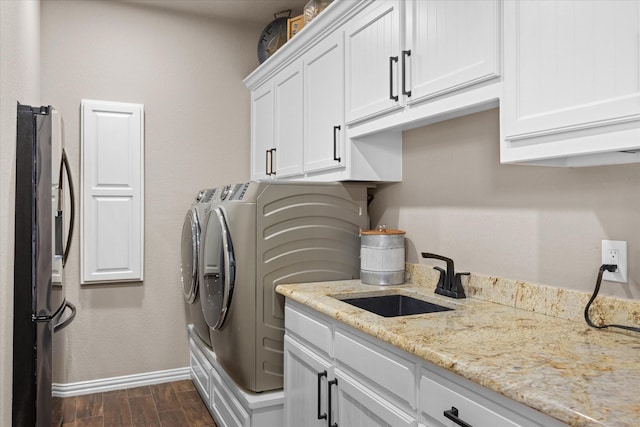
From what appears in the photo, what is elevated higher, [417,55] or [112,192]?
[417,55]

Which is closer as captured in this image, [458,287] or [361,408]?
[361,408]

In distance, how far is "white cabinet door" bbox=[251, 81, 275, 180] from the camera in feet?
11.0

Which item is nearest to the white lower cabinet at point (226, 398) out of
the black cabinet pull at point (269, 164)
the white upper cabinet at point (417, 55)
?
the black cabinet pull at point (269, 164)

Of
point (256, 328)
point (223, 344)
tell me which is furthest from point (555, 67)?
point (223, 344)

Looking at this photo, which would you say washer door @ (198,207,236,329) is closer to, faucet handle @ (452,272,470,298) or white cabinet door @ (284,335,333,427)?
white cabinet door @ (284,335,333,427)

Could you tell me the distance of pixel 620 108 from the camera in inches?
44.4

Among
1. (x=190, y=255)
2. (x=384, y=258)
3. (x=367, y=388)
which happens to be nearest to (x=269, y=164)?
(x=190, y=255)

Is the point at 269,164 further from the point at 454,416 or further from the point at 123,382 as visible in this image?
the point at 454,416

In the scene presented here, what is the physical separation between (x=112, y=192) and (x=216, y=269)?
1373mm

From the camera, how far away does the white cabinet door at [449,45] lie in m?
1.54

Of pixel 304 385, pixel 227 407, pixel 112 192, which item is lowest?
pixel 227 407

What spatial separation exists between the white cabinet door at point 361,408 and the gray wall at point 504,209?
735 millimetres

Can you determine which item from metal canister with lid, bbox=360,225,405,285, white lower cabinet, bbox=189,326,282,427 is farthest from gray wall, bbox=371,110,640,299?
white lower cabinet, bbox=189,326,282,427

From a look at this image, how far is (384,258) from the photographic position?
2279mm
